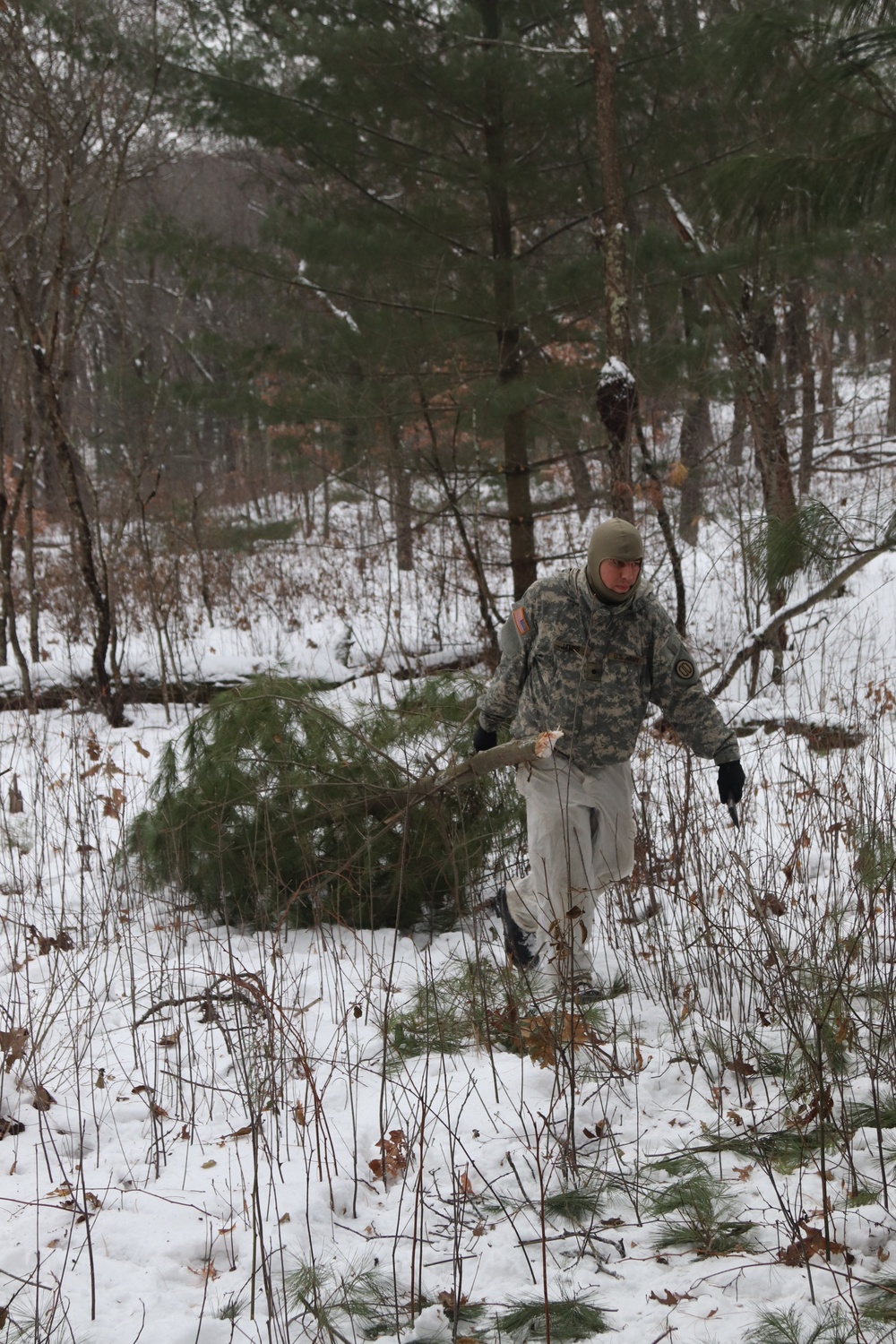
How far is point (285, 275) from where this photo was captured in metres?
8.45

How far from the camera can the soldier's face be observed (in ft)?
11.3

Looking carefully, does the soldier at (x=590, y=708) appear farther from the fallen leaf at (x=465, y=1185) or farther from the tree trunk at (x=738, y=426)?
the tree trunk at (x=738, y=426)

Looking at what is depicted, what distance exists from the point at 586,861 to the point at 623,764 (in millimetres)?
387

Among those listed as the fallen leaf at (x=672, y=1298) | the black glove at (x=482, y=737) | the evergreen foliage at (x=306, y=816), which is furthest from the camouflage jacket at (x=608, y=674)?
the fallen leaf at (x=672, y=1298)

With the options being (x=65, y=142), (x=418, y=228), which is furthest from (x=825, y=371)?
(x=65, y=142)

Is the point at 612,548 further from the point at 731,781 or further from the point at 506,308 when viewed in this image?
the point at 506,308

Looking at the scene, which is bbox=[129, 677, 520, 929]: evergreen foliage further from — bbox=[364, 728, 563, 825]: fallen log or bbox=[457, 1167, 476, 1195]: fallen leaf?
bbox=[457, 1167, 476, 1195]: fallen leaf

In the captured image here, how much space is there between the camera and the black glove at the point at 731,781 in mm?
3588

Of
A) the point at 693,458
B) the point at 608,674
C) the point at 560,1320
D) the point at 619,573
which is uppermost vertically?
the point at 693,458

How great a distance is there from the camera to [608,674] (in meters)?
3.64

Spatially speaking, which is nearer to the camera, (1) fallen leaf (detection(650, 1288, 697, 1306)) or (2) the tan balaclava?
(1) fallen leaf (detection(650, 1288, 697, 1306))

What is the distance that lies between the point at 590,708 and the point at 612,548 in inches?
22.9

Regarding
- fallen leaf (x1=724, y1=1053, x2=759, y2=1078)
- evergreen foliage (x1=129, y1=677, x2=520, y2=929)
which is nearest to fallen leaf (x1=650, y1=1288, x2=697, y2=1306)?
fallen leaf (x1=724, y1=1053, x2=759, y2=1078)

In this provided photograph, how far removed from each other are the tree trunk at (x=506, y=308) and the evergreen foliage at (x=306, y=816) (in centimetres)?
427
